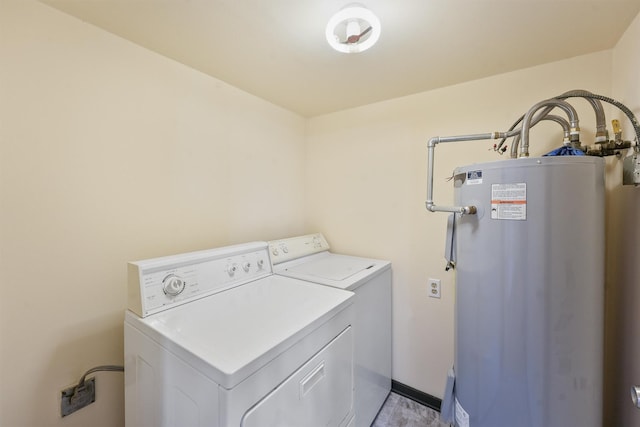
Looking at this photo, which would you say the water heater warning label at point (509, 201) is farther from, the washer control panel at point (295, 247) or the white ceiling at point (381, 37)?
the washer control panel at point (295, 247)

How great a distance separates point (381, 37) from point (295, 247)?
4.54ft

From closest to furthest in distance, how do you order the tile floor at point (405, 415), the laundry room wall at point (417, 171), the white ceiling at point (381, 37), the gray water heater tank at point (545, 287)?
the gray water heater tank at point (545, 287)
the white ceiling at point (381, 37)
the laundry room wall at point (417, 171)
the tile floor at point (405, 415)

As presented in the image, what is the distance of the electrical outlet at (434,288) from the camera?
1.71 m

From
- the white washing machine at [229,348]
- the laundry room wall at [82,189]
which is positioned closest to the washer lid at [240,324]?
the white washing machine at [229,348]

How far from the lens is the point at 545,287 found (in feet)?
3.07

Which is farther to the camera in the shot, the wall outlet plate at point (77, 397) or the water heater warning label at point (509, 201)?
the wall outlet plate at point (77, 397)

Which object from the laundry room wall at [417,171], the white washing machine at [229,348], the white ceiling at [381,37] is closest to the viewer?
the white washing machine at [229,348]

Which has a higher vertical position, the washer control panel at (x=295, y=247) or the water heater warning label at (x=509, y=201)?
the water heater warning label at (x=509, y=201)

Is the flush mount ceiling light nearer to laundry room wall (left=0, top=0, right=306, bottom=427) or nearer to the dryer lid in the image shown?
laundry room wall (left=0, top=0, right=306, bottom=427)

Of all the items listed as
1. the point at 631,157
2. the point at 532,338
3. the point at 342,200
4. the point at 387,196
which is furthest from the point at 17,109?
the point at 631,157

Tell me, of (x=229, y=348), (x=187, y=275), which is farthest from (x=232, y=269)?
(x=229, y=348)

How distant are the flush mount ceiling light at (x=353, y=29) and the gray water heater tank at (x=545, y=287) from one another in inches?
29.1

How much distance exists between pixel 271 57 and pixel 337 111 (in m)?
0.88

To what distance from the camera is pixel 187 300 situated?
1.13 meters
